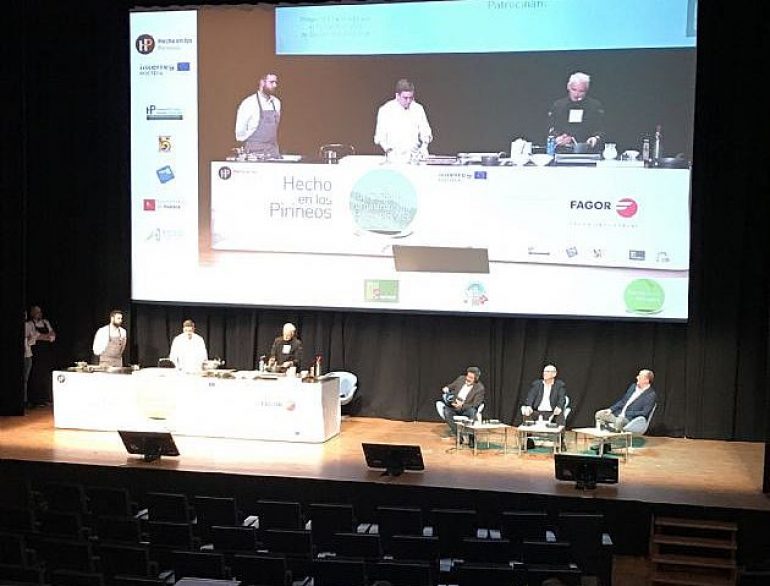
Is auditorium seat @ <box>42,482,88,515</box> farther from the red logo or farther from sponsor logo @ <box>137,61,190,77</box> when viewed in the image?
the red logo

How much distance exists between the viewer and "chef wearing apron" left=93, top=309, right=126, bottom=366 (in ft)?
43.9

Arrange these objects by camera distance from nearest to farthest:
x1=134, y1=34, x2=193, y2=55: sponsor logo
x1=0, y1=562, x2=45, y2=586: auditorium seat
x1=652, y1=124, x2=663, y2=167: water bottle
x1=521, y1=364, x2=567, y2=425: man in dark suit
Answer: x1=0, y1=562, x2=45, y2=586: auditorium seat
x1=521, y1=364, x2=567, y2=425: man in dark suit
x1=652, y1=124, x2=663, y2=167: water bottle
x1=134, y1=34, x2=193, y2=55: sponsor logo

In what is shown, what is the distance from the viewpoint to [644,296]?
12484 millimetres

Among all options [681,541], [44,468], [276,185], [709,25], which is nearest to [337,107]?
[276,185]

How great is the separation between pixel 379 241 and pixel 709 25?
4.50 metres

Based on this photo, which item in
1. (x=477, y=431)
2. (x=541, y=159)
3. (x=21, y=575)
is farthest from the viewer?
(x=541, y=159)

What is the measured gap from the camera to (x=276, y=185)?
528 inches

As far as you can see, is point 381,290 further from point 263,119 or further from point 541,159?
point 263,119

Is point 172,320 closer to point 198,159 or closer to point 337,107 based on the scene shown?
point 198,159

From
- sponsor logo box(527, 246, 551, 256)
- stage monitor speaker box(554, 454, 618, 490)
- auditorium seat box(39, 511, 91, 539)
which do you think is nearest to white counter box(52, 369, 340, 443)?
sponsor logo box(527, 246, 551, 256)

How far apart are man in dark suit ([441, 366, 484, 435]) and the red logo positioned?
243 cm

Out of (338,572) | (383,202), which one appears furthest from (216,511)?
(383,202)

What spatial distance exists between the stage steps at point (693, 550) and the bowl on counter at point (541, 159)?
4518mm

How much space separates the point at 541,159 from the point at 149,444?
5.40 metres
